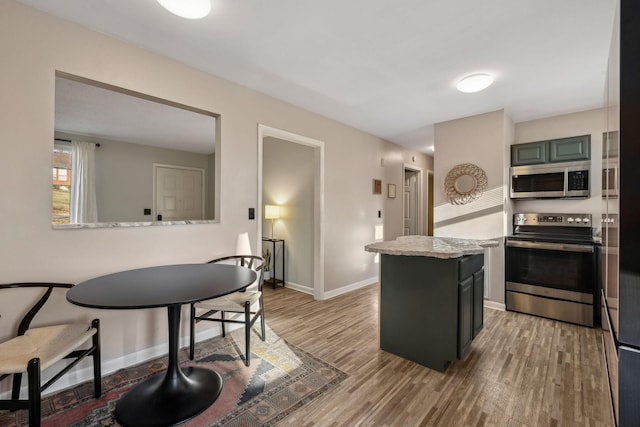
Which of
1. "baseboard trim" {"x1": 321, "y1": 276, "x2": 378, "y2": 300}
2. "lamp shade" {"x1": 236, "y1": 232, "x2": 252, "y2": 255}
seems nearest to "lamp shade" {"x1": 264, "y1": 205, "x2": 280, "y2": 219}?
"baseboard trim" {"x1": 321, "y1": 276, "x2": 378, "y2": 300}

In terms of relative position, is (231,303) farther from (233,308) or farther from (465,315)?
(465,315)

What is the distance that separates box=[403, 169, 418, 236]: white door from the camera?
601 centimetres

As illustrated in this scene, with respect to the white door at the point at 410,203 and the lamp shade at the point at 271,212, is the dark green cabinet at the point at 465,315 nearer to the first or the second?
the lamp shade at the point at 271,212

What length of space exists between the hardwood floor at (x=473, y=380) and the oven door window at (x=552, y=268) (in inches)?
16.9

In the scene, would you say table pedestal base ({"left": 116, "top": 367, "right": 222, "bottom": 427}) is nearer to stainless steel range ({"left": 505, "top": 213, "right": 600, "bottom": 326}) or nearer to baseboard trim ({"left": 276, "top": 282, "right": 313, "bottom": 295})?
baseboard trim ({"left": 276, "top": 282, "right": 313, "bottom": 295})

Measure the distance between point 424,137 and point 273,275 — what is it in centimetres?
341

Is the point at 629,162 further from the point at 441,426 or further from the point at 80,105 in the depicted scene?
the point at 80,105

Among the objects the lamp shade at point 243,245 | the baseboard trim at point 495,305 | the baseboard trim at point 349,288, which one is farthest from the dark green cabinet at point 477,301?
the lamp shade at point 243,245

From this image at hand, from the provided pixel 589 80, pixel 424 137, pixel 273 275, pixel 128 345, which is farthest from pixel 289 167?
pixel 589 80

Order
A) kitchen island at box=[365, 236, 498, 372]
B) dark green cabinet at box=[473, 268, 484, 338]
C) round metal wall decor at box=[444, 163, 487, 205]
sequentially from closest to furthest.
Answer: kitchen island at box=[365, 236, 498, 372], dark green cabinet at box=[473, 268, 484, 338], round metal wall decor at box=[444, 163, 487, 205]

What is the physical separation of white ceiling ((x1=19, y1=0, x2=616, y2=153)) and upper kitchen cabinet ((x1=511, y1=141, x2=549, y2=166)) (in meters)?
0.51

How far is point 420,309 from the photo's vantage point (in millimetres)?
2160

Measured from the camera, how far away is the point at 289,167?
433cm

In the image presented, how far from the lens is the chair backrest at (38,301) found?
1.70 metres
